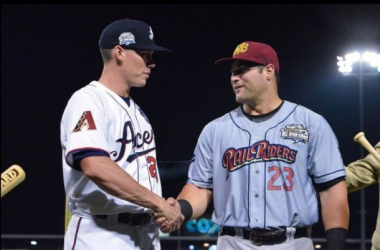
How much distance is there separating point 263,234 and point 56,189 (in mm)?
8829

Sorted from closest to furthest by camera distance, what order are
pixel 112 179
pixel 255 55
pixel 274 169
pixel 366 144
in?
pixel 112 179 → pixel 274 169 → pixel 255 55 → pixel 366 144

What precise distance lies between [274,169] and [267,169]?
0.03 meters

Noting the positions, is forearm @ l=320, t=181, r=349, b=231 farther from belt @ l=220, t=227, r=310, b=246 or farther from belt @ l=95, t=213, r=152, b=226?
belt @ l=95, t=213, r=152, b=226

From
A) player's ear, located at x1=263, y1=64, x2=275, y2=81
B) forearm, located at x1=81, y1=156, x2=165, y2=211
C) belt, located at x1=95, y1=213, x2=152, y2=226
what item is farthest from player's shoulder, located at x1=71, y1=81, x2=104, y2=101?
player's ear, located at x1=263, y1=64, x2=275, y2=81

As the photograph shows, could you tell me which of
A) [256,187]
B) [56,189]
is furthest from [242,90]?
[56,189]

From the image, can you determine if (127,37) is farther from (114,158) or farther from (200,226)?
Result: (200,226)

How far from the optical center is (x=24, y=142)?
11.6 metres

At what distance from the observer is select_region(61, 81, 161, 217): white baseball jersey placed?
8.47 ft

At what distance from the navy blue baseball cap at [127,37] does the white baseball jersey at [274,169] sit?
471mm

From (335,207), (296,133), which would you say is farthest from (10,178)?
(335,207)

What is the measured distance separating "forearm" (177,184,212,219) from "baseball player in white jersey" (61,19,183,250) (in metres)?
0.23

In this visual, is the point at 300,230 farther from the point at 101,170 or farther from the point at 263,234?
the point at 101,170

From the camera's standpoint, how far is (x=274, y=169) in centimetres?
291

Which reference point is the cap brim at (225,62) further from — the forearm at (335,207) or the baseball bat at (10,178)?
the baseball bat at (10,178)
